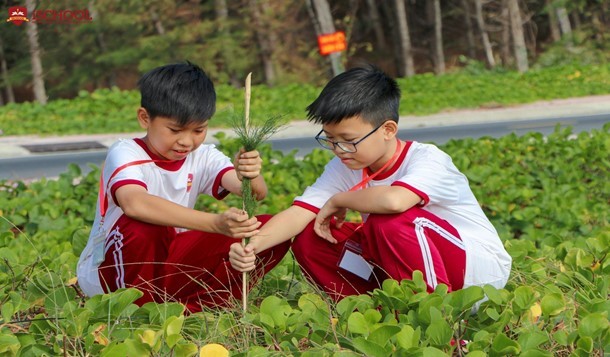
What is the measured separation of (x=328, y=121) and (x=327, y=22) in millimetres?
17724

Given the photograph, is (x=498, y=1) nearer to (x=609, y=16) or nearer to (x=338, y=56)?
(x=609, y=16)

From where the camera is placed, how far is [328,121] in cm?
348

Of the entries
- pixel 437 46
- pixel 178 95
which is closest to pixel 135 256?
pixel 178 95

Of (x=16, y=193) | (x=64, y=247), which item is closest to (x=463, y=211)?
(x=64, y=247)

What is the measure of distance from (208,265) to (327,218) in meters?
0.52

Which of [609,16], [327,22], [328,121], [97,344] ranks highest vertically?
[328,121]

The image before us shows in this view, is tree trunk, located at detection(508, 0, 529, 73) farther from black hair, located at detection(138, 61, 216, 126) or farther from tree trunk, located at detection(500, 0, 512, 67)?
black hair, located at detection(138, 61, 216, 126)

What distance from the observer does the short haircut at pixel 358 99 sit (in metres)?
3.46

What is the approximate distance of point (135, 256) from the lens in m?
3.58

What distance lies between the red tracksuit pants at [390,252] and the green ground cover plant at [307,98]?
1074 centimetres

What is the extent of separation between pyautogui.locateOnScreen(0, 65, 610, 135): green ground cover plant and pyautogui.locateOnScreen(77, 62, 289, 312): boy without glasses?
10586mm

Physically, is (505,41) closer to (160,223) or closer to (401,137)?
(401,137)

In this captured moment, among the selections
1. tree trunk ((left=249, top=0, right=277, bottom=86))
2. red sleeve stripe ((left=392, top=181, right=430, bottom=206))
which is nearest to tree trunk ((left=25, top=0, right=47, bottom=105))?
tree trunk ((left=249, top=0, right=277, bottom=86))

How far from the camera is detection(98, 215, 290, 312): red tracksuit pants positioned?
3.57 metres
